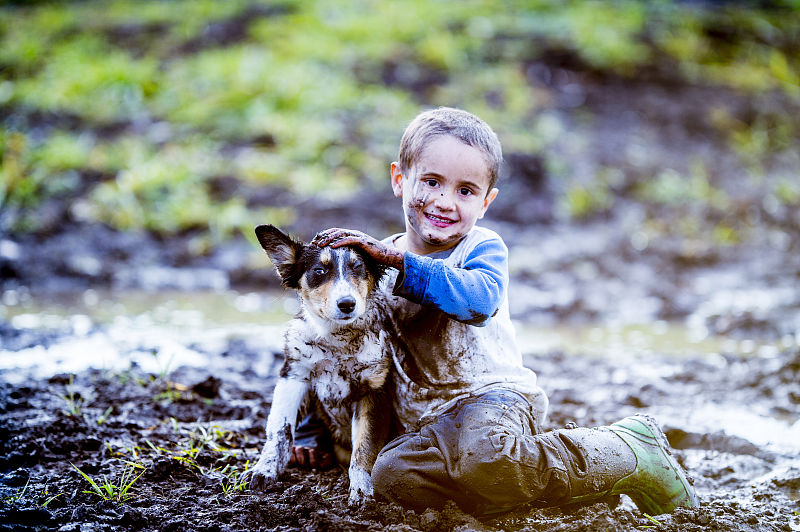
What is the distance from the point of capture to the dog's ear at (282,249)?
307 centimetres

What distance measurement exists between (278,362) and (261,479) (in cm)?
259

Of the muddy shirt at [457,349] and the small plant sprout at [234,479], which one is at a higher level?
the muddy shirt at [457,349]

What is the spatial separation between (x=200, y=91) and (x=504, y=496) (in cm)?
1097

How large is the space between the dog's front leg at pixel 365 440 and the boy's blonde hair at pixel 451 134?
1082mm

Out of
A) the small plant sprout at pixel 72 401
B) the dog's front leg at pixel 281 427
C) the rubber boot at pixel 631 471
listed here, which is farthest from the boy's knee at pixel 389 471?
the small plant sprout at pixel 72 401

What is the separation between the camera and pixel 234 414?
432 cm

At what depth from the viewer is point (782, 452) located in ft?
13.5

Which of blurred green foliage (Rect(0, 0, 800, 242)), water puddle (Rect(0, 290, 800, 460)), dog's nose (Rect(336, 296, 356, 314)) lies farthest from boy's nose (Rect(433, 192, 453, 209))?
blurred green foliage (Rect(0, 0, 800, 242))

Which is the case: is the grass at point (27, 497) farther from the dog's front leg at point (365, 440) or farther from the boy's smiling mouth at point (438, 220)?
the boy's smiling mouth at point (438, 220)

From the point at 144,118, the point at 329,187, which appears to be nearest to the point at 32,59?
the point at 144,118

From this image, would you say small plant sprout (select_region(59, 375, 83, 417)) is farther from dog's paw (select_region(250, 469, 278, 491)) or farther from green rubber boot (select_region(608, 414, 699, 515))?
green rubber boot (select_region(608, 414, 699, 515))

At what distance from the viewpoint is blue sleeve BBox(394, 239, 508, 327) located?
2.93m

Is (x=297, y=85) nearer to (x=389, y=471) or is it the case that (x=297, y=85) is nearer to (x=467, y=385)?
(x=467, y=385)

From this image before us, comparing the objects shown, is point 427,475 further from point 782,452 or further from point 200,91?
point 200,91
